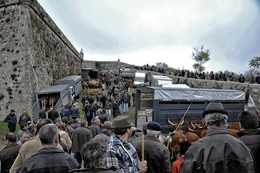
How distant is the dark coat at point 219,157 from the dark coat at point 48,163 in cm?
141

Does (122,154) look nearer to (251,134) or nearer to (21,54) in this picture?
(251,134)

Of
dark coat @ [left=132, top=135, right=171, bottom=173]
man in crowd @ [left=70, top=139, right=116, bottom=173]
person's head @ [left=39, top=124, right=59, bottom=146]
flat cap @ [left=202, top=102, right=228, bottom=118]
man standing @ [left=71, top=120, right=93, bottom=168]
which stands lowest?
man standing @ [left=71, top=120, right=93, bottom=168]

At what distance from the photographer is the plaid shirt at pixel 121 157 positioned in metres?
3.34

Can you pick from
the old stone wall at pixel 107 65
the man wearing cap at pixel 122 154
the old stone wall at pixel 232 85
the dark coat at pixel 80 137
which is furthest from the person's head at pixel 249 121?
the old stone wall at pixel 107 65

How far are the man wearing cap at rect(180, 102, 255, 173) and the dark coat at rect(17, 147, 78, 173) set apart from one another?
1.39 m

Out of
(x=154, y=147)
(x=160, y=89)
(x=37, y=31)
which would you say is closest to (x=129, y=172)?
(x=154, y=147)

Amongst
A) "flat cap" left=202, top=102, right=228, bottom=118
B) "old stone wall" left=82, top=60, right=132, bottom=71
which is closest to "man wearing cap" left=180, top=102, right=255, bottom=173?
"flat cap" left=202, top=102, right=228, bottom=118

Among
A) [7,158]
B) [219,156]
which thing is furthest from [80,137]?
[219,156]

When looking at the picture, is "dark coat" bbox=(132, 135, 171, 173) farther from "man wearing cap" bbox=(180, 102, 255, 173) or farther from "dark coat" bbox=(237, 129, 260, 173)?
"man wearing cap" bbox=(180, 102, 255, 173)

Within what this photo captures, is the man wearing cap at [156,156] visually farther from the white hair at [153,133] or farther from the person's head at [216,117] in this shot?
the person's head at [216,117]

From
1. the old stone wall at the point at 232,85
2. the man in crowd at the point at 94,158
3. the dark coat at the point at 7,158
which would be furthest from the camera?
the old stone wall at the point at 232,85

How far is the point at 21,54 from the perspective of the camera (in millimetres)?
17344

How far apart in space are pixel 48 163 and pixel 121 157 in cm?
87

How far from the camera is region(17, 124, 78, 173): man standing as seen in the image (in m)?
3.17
